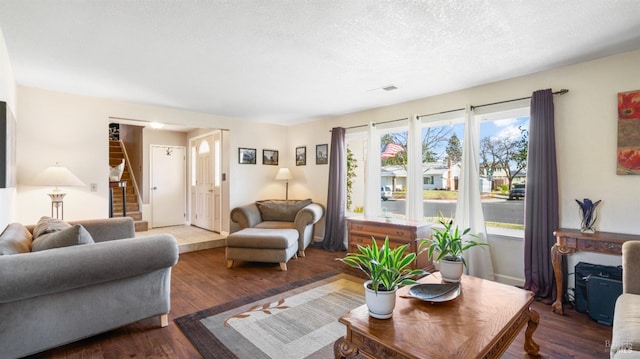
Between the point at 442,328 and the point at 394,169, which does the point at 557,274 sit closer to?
the point at 442,328

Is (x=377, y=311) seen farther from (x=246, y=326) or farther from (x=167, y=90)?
(x=167, y=90)

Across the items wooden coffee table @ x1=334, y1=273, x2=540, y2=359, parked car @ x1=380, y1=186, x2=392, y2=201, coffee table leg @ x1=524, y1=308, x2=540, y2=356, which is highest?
parked car @ x1=380, y1=186, x2=392, y2=201

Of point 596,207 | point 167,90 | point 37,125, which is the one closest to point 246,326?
point 167,90

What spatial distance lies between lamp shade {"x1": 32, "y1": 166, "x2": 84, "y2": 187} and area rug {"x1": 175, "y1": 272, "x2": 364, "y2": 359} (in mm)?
2126

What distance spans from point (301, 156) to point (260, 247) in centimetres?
235

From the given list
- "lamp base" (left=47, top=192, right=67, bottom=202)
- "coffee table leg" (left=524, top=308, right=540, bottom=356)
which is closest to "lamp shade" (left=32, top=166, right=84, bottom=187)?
"lamp base" (left=47, top=192, right=67, bottom=202)

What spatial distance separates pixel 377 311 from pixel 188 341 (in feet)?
4.90

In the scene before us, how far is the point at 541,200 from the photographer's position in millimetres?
2863

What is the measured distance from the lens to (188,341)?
Answer: 2152 millimetres

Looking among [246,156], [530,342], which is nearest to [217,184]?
[246,156]

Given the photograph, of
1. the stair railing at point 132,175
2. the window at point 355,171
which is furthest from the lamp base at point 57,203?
the window at point 355,171

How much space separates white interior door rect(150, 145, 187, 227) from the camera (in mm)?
6371

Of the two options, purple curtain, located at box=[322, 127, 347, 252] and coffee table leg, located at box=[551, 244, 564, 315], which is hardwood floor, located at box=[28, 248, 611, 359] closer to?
coffee table leg, located at box=[551, 244, 564, 315]

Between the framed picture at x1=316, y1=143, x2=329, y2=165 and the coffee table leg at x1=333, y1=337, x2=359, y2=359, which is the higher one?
the framed picture at x1=316, y1=143, x2=329, y2=165
